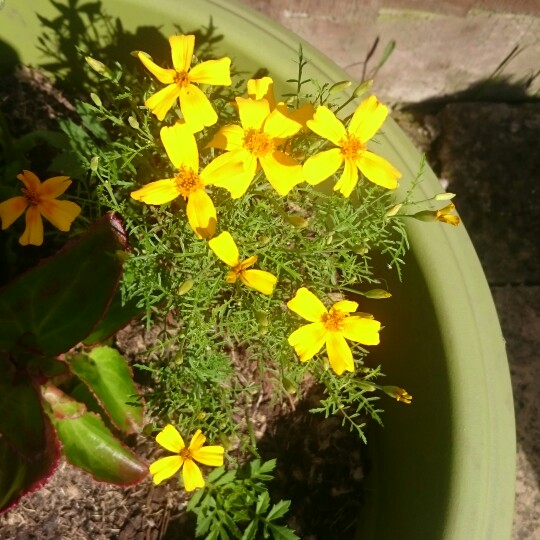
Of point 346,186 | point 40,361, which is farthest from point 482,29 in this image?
point 40,361

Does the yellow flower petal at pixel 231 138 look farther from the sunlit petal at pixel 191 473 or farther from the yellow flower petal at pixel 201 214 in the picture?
the sunlit petal at pixel 191 473

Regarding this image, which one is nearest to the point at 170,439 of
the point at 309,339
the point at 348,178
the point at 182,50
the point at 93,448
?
the point at 93,448

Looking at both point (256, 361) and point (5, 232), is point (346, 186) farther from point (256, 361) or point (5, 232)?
point (5, 232)

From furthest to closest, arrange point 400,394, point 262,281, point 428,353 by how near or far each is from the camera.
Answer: point 428,353 → point 400,394 → point 262,281

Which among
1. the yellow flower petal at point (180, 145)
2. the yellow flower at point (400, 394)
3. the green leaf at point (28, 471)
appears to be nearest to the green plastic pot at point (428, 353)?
the yellow flower at point (400, 394)

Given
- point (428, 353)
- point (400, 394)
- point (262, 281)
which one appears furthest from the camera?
point (428, 353)

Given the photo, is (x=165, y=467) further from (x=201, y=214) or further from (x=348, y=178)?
(x=348, y=178)

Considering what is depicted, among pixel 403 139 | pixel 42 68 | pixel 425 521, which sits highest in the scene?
pixel 403 139
